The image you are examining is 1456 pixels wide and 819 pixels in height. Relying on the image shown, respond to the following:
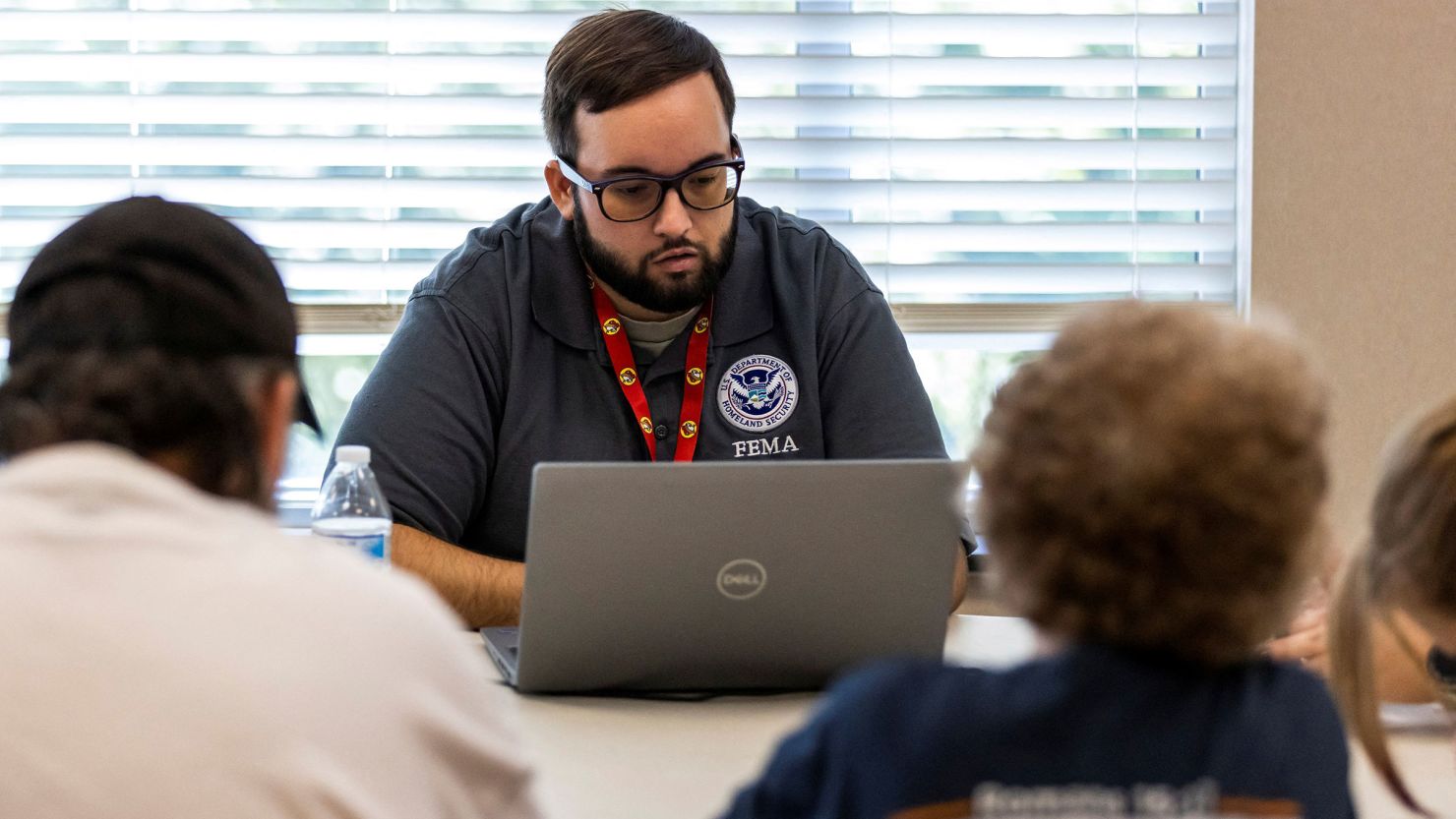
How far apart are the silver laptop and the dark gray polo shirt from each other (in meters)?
0.70

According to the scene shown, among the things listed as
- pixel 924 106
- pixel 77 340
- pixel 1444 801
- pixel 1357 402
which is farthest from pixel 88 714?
pixel 1357 402

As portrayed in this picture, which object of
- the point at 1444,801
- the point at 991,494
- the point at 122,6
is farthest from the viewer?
the point at 122,6

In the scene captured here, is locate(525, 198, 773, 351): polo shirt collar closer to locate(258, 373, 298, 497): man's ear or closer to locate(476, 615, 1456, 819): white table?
locate(476, 615, 1456, 819): white table

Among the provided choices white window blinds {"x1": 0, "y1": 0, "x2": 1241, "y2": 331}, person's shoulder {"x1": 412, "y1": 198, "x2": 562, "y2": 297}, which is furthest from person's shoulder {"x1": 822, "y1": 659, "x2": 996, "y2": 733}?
white window blinds {"x1": 0, "y1": 0, "x2": 1241, "y2": 331}

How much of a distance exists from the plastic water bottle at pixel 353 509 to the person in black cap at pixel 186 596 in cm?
86

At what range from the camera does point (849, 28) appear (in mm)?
2910

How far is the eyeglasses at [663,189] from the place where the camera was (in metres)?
2.22

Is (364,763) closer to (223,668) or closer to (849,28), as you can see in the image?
(223,668)

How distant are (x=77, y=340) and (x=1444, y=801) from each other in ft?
3.82

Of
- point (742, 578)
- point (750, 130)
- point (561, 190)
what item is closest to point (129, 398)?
point (742, 578)

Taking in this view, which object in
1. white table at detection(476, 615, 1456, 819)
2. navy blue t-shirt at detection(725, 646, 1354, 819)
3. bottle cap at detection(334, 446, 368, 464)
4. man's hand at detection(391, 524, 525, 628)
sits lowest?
white table at detection(476, 615, 1456, 819)

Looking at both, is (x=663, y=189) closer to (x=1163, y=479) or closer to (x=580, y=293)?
(x=580, y=293)

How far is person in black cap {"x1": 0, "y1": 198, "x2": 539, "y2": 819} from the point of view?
767mm

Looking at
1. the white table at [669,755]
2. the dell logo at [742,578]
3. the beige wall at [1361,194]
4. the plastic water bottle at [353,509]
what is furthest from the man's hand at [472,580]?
the beige wall at [1361,194]
